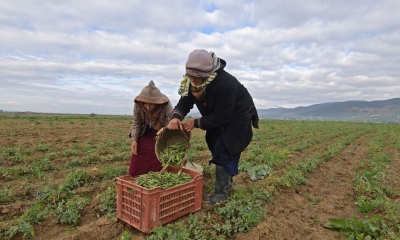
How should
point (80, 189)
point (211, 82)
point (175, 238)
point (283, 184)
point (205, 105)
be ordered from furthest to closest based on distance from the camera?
point (283, 184), point (80, 189), point (205, 105), point (211, 82), point (175, 238)

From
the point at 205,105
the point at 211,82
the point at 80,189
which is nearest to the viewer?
the point at 211,82

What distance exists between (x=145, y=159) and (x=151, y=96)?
114cm

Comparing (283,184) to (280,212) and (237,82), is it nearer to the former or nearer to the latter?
(280,212)

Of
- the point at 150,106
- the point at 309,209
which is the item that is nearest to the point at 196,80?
the point at 150,106

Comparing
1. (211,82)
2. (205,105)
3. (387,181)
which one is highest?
(211,82)

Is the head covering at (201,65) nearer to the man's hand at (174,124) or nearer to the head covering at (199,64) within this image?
the head covering at (199,64)

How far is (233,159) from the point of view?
149 inches

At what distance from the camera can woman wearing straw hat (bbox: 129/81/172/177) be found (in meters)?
4.32

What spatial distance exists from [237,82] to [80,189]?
3.18 m

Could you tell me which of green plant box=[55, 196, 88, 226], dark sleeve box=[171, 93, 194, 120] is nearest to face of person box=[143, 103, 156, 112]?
dark sleeve box=[171, 93, 194, 120]

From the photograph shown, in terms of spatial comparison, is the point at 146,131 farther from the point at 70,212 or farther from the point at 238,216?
the point at 238,216

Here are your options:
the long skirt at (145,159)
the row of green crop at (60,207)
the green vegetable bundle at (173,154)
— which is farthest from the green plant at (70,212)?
the green vegetable bundle at (173,154)

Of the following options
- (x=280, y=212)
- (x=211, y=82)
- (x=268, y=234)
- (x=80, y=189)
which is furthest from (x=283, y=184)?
(x=80, y=189)

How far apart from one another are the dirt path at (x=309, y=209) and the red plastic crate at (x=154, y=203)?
73cm
